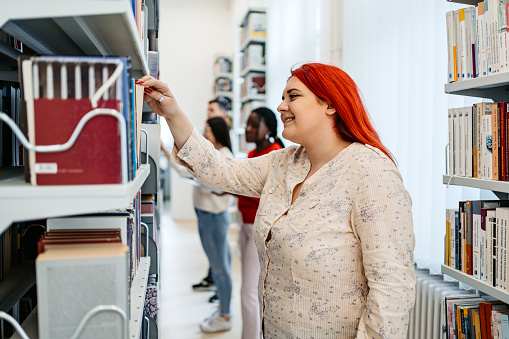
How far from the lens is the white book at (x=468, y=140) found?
1.57 m

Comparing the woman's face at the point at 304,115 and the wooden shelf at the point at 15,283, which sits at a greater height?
the woman's face at the point at 304,115

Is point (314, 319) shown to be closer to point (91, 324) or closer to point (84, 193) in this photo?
point (91, 324)

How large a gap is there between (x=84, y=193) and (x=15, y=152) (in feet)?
2.22

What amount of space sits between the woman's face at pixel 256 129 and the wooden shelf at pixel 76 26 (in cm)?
145

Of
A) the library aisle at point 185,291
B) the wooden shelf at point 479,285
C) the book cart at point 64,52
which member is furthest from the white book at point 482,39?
the library aisle at point 185,291

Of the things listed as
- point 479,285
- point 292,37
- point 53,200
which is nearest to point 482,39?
point 479,285

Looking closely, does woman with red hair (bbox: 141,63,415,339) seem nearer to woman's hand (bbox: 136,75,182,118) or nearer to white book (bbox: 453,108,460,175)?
woman's hand (bbox: 136,75,182,118)

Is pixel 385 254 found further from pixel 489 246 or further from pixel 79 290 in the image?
pixel 79 290

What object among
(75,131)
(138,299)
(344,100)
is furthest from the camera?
(344,100)

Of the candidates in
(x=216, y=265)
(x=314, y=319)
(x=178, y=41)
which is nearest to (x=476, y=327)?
(x=314, y=319)

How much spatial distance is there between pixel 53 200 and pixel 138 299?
0.50 meters

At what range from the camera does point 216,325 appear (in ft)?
10.2

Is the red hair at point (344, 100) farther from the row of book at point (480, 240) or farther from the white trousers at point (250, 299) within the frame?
the white trousers at point (250, 299)

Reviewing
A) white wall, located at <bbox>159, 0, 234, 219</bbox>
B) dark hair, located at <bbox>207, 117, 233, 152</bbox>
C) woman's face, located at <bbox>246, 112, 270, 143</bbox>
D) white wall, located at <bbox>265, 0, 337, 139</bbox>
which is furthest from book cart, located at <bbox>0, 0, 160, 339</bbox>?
white wall, located at <bbox>159, 0, 234, 219</bbox>
